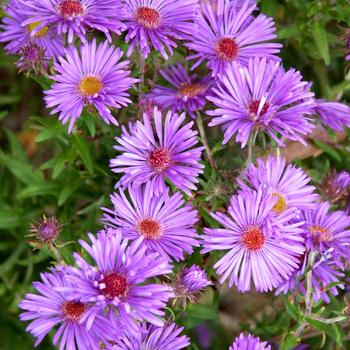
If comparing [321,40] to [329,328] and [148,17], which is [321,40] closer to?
[148,17]

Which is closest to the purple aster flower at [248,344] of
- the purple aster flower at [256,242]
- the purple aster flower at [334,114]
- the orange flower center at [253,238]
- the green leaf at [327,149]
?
the purple aster flower at [256,242]

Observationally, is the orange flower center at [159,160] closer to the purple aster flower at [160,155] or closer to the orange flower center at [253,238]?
the purple aster flower at [160,155]

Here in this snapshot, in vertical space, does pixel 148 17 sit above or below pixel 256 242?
above

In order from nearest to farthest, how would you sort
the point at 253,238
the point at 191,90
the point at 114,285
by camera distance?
the point at 114,285, the point at 253,238, the point at 191,90

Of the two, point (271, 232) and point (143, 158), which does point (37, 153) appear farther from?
point (271, 232)

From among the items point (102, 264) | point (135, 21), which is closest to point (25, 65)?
point (135, 21)

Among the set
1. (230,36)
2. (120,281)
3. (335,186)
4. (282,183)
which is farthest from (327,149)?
(120,281)
